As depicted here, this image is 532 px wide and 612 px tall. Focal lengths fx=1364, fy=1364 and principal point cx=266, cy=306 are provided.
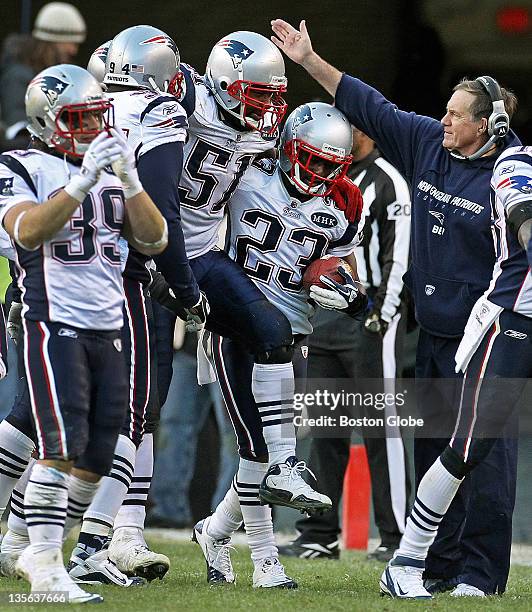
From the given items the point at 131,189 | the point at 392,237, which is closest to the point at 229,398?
the point at 131,189

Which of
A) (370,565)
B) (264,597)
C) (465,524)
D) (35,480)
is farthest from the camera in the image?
(370,565)

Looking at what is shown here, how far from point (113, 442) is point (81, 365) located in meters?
0.33

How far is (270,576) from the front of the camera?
5207mm

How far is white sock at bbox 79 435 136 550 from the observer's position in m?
4.91

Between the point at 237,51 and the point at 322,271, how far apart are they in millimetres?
906

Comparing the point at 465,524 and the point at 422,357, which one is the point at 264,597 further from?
the point at 422,357

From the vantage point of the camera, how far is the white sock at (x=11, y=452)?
5012 millimetres

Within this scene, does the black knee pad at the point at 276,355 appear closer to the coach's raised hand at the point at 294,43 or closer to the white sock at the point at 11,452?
the white sock at the point at 11,452

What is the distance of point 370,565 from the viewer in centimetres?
648

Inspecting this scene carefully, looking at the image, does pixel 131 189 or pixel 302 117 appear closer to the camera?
pixel 131 189

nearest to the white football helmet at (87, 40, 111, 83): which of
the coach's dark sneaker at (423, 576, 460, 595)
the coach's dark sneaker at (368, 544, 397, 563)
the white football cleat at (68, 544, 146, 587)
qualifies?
the white football cleat at (68, 544, 146, 587)

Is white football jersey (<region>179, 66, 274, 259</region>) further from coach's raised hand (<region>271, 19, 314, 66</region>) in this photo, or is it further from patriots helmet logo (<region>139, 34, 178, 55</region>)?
coach's raised hand (<region>271, 19, 314, 66</region>)

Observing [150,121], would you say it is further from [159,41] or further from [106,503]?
[106,503]

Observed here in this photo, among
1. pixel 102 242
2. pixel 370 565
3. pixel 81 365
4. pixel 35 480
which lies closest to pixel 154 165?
pixel 102 242
